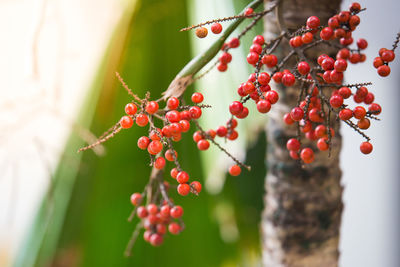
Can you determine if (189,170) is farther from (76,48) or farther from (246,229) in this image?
(76,48)

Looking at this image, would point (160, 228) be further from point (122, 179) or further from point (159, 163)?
point (122, 179)

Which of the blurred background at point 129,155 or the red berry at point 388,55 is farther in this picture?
the blurred background at point 129,155

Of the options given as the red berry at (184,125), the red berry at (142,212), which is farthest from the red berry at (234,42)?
the red berry at (142,212)

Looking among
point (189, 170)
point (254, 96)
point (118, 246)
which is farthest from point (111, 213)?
point (254, 96)

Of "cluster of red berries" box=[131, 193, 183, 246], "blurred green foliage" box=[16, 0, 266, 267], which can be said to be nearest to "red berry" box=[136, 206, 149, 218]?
"cluster of red berries" box=[131, 193, 183, 246]

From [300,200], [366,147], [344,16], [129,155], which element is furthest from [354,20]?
[129,155]

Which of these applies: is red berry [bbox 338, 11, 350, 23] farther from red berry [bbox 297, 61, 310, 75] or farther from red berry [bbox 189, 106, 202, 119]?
red berry [bbox 189, 106, 202, 119]

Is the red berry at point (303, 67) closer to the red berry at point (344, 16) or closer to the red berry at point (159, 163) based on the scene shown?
the red berry at point (344, 16)

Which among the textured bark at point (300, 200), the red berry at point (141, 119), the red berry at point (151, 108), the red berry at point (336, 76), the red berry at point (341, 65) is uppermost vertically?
the red berry at point (151, 108)
